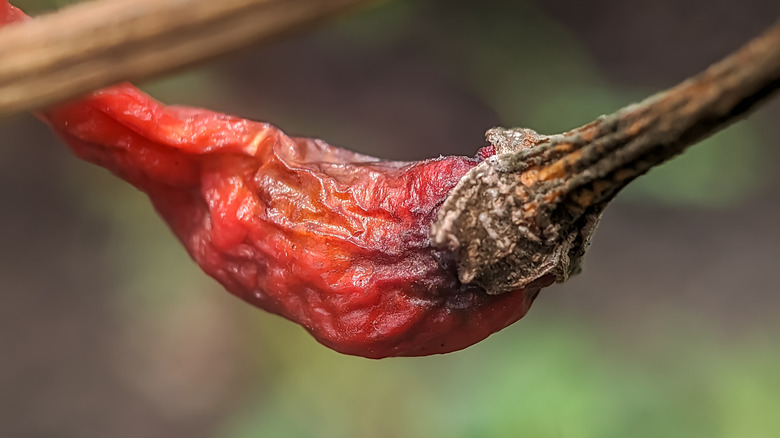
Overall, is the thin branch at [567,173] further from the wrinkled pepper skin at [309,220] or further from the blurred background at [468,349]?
the blurred background at [468,349]

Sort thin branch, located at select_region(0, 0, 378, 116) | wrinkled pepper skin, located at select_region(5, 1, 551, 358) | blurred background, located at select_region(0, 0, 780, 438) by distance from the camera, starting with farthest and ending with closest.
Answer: blurred background, located at select_region(0, 0, 780, 438)
wrinkled pepper skin, located at select_region(5, 1, 551, 358)
thin branch, located at select_region(0, 0, 378, 116)

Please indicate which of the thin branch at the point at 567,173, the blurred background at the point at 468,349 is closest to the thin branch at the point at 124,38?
the thin branch at the point at 567,173

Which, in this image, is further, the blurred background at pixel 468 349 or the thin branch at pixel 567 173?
the blurred background at pixel 468 349

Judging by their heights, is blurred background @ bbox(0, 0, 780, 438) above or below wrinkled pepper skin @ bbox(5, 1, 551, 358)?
above

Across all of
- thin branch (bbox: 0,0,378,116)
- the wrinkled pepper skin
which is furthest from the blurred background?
thin branch (bbox: 0,0,378,116)

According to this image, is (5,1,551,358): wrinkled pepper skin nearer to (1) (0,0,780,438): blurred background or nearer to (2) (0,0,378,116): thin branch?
(2) (0,0,378,116): thin branch

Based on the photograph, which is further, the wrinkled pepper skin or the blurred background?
the blurred background
